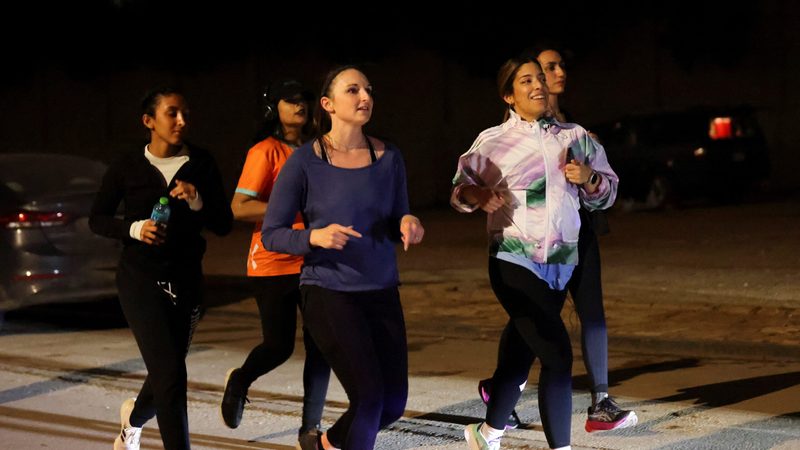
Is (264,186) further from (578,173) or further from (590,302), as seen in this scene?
(590,302)

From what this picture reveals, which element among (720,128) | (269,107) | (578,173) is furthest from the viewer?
(720,128)

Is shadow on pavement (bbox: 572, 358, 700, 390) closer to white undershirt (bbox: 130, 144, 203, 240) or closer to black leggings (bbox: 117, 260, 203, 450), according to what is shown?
black leggings (bbox: 117, 260, 203, 450)

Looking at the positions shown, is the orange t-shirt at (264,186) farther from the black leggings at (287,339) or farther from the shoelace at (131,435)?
the shoelace at (131,435)

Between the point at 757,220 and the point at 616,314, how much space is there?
909cm

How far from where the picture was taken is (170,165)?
6.27 meters

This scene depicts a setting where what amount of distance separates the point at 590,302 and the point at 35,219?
18.7ft

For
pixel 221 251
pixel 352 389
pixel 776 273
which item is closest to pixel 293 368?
pixel 352 389

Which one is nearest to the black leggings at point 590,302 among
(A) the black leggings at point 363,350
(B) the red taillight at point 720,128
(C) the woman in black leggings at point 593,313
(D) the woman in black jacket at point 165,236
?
(C) the woman in black leggings at point 593,313

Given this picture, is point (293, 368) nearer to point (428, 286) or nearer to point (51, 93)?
point (428, 286)

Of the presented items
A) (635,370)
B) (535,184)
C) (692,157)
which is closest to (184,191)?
(535,184)

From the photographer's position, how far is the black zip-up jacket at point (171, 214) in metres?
6.18

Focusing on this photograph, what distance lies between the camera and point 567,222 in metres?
6.29

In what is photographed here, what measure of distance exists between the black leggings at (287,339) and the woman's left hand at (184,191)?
0.90m

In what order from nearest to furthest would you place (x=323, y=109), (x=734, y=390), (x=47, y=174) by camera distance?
1. (x=323, y=109)
2. (x=734, y=390)
3. (x=47, y=174)
